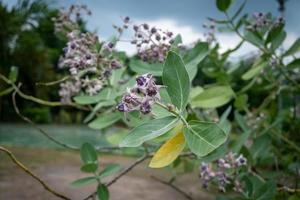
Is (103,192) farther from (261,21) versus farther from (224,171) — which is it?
(261,21)

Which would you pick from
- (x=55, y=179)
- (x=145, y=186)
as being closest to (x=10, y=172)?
(x=55, y=179)

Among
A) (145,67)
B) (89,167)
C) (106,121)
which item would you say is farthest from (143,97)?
(106,121)

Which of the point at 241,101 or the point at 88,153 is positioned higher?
the point at 241,101

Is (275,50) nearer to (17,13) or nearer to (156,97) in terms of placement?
(156,97)

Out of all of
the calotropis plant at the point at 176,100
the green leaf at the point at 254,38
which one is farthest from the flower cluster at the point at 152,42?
the green leaf at the point at 254,38

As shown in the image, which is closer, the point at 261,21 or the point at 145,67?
the point at 145,67

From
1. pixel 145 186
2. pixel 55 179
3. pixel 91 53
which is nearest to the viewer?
pixel 91 53
